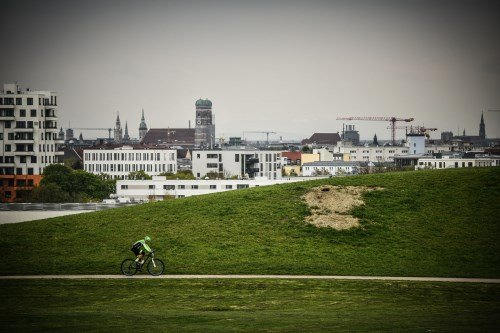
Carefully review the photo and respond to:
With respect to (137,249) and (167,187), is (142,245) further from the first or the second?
(167,187)

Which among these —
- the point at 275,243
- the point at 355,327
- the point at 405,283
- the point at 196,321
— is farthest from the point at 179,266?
the point at 355,327

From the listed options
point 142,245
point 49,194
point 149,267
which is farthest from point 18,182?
point 142,245

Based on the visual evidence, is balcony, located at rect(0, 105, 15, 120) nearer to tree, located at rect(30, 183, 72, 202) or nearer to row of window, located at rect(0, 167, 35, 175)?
row of window, located at rect(0, 167, 35, 175)

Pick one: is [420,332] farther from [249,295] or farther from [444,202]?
[444,202]

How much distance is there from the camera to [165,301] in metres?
37.4

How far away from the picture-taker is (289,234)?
5366 cm

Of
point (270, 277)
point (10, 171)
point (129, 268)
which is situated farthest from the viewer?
point (10, 171)

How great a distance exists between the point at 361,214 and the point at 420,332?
27731 millimetres

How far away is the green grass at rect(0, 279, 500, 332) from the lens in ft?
99.5

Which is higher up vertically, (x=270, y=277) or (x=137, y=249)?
(x=137, y=249)

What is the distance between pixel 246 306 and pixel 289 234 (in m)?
17.9

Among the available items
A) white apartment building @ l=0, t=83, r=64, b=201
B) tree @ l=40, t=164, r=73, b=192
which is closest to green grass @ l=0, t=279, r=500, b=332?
tree @ l=40, t=164, r=73, b=192

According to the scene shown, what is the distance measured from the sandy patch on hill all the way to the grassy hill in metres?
0.71

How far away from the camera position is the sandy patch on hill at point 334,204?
54938 millimetres
